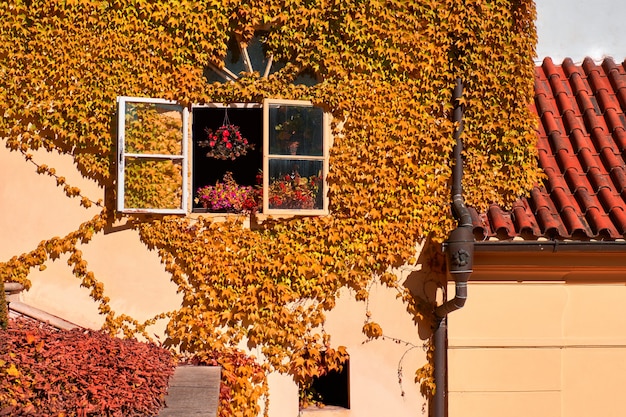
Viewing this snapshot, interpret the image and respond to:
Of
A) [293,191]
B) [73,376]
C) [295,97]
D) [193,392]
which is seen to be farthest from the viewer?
[295,97]

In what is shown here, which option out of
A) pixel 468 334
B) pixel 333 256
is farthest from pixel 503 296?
pixel 333 256

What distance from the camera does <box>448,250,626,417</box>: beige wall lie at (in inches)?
340

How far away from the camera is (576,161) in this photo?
364 inches

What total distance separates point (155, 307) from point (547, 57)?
19.2 feet

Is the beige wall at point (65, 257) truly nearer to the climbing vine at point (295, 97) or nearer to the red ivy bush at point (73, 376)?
the climbing vine at point (295, 97)

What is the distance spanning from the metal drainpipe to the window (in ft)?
4.54

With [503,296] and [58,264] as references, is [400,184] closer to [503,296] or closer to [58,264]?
[503,296]

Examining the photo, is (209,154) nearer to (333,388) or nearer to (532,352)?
(333,388)

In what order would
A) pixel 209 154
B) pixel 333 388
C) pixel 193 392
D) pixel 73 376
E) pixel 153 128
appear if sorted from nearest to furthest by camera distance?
pixel 73 376 < pixel 193 392 < pixel 153 128 < pixel 209 154 < pixel 333 388

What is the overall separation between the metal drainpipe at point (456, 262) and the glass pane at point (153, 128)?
9.59ft

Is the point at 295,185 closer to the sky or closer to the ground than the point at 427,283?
closer to the sky

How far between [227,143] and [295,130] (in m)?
0.74

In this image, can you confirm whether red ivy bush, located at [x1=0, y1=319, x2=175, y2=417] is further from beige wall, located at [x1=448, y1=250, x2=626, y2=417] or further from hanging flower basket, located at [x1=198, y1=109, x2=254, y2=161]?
beige wall, located at [x1=448, y1=250, x2=626, y2=417]

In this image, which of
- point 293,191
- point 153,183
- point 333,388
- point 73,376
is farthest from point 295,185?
point 73,376
